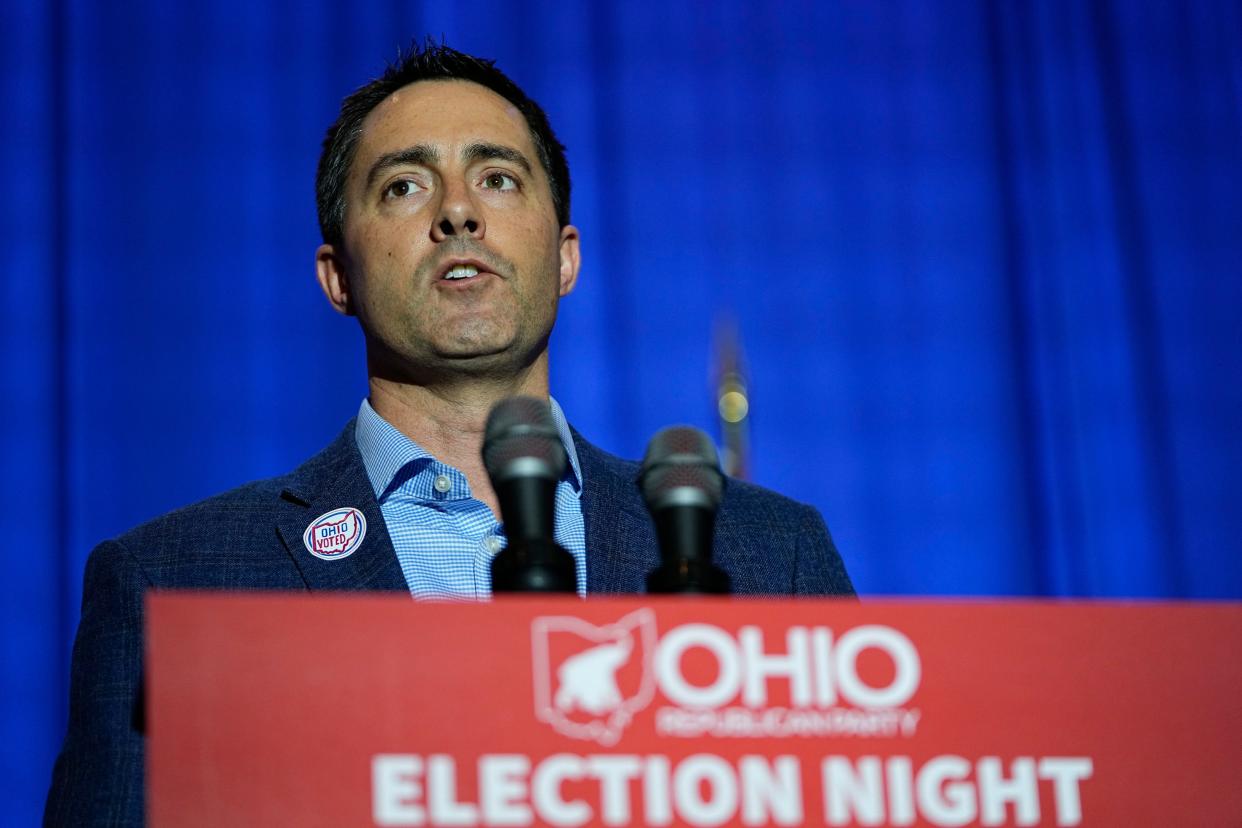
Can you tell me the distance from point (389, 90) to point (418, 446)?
0.48 metres

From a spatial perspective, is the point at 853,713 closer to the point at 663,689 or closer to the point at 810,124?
the point at 663,689

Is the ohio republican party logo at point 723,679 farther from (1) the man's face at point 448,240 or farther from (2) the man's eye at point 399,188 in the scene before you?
(2) the man's eye at point 399,188

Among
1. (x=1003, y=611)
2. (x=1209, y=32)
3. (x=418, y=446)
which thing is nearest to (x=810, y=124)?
(x=1209, y=32)

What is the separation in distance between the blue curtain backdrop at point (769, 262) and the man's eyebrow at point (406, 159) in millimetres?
1314

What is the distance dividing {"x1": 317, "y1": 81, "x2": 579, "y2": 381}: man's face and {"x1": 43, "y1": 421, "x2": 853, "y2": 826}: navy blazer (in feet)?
0.51

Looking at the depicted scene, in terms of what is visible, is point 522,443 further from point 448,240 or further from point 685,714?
point 448,240

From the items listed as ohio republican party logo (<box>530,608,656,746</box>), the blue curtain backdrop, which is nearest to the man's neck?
ohio republican party logo (<box>530,608,656,746</box>)

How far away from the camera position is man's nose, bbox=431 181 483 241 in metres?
1.78

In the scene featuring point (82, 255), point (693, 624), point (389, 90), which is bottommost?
point (693, 624)

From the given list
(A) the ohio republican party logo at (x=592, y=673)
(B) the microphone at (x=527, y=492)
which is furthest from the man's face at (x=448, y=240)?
(A) the ohio republican party logo at (x=592, y=673)

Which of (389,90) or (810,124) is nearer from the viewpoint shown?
(389,90)

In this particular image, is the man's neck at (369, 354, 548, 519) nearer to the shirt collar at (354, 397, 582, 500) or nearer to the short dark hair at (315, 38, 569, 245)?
the shirt collar at (354, 397, 582, 500)

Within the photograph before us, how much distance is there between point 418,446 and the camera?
1.83 meters

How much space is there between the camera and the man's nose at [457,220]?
178cm
